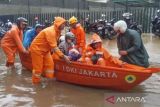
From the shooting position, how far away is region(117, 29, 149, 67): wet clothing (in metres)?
8.48

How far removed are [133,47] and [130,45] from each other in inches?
6.4

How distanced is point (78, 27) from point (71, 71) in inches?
101

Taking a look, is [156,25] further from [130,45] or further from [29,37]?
[130,45]

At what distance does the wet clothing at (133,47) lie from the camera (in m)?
8.48

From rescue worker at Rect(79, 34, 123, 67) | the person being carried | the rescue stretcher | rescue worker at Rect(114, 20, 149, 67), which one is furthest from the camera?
the person being carried

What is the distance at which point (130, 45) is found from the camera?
28.3ft

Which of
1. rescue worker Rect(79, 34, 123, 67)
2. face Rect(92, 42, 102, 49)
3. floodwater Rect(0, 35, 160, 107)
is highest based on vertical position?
face Rect(92, 42, 102, 49)

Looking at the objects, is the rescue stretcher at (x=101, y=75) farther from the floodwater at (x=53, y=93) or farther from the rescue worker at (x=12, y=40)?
the rescue worker at (x=12, y=40)

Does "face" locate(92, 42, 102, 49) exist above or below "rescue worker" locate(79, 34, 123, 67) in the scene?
above

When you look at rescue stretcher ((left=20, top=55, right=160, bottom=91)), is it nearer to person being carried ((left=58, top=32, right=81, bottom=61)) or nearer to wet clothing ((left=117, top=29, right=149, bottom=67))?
person being carried ((left=58, top=32, right=81, bottom=61))

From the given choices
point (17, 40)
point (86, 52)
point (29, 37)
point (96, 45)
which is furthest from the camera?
point (29, 37)

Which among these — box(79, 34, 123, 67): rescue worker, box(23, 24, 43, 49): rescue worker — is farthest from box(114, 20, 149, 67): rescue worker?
box(23, 24, 43, 49): rescue worker

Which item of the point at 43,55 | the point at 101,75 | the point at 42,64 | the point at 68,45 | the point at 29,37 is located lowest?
the point at 101,75

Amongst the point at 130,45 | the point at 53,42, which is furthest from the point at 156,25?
the point at 53,42
